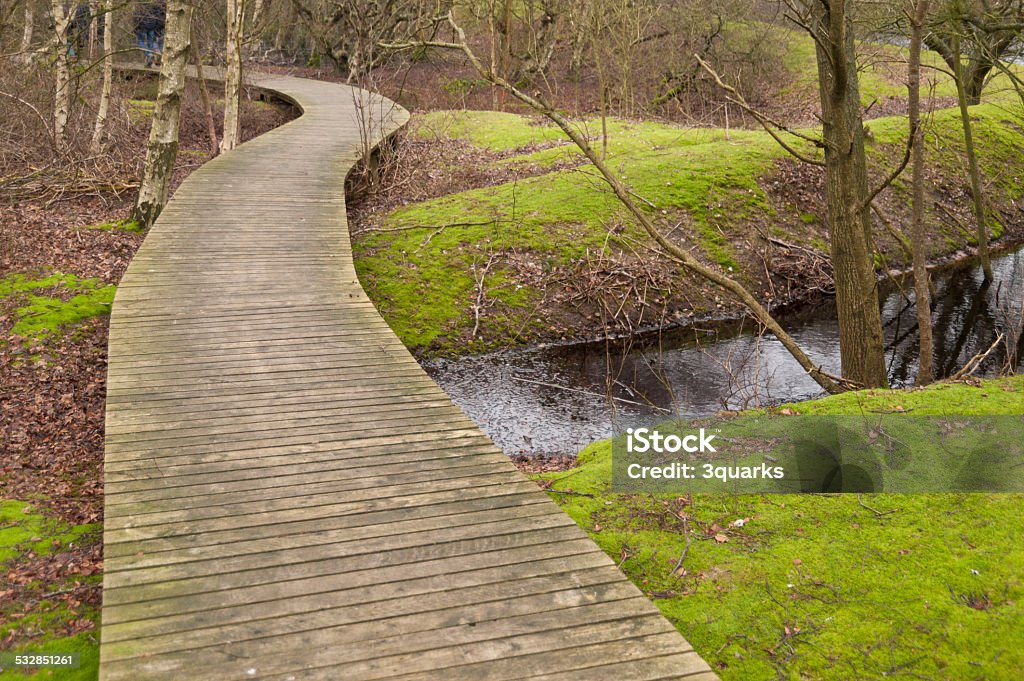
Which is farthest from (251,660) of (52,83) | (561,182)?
(52,83)

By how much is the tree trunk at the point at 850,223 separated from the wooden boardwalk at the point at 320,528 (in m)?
5.79

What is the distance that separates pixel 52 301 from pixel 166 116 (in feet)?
14.8

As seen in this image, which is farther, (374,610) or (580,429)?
(580,429)

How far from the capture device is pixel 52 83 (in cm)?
2181

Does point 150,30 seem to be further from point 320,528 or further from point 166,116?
point 320,528

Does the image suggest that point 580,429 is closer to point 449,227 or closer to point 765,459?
point 765,459

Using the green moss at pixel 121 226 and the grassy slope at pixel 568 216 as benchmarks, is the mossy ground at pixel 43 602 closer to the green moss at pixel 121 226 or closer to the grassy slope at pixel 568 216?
the grassy slope at pixel 568 216

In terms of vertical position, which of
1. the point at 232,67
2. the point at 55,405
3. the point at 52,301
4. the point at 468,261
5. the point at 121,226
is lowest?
the point at 55,405

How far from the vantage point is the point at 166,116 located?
15148mm

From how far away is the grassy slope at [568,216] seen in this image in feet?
50.0

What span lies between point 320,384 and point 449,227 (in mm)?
9182

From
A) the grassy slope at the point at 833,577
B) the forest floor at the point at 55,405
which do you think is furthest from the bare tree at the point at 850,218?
the forest floor at the point at 55,405

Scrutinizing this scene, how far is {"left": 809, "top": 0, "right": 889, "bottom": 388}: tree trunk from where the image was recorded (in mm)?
10234

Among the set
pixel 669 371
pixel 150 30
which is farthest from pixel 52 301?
pixel 150 30
